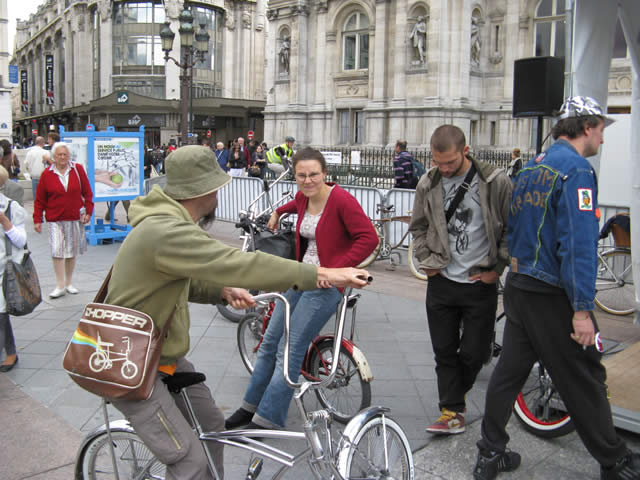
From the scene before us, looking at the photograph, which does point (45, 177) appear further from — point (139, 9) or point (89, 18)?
point (89, 18)

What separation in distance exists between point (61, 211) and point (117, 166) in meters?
4.15

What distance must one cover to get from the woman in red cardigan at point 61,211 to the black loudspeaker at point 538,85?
18.8 feet

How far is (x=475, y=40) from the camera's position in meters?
26.5

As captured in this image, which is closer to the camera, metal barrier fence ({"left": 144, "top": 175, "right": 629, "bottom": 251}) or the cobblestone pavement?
the cobblestone pavement

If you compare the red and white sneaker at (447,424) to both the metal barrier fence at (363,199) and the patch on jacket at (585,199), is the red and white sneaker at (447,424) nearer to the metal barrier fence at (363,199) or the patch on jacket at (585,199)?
the patch on jacket at (585,199)

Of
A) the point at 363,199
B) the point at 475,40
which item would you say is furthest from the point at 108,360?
the point at 475,40

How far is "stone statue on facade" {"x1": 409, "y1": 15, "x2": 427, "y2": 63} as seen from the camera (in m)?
25.9

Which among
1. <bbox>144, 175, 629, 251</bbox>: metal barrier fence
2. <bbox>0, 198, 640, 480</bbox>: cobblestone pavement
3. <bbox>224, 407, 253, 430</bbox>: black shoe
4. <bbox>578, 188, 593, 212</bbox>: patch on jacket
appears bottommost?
<bbox>0, 198, 640, 480</bbox>: cobblestone pavement

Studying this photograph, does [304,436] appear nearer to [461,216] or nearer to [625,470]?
[625,470]

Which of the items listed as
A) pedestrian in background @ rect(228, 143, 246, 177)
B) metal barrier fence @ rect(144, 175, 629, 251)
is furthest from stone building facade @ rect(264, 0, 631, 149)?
metal barrier fence @ rect(144, 175, 629, 251)

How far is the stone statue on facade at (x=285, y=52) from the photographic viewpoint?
3161 cm

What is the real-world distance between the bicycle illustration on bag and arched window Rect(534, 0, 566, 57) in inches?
1056

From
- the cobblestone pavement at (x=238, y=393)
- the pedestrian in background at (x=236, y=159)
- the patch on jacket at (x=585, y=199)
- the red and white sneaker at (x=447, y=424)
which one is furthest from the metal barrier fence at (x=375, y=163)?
the patch on jacket at (x=585, y=199)

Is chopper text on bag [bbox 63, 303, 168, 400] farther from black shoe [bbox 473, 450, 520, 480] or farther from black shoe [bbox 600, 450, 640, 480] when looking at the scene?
black shoe [bbox 600, 450, 640, 480]
